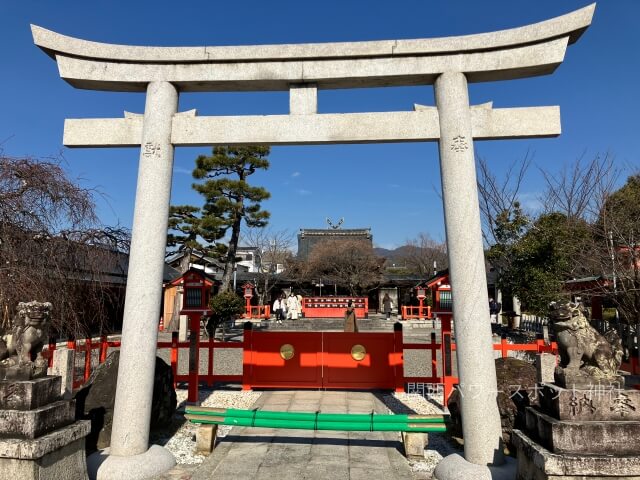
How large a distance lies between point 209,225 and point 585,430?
59.2 ft

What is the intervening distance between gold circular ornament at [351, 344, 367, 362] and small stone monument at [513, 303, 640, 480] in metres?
4.62

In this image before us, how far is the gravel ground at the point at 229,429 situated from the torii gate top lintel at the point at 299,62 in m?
4.57

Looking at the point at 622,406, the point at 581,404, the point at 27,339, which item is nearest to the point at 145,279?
the point at 27,339

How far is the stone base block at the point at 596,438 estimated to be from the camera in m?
3.35

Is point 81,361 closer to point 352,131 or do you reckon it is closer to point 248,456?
point 248,456

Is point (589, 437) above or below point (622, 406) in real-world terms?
below

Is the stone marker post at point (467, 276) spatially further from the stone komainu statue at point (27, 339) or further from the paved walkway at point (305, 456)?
the stone komainu statue at point (27, 339)

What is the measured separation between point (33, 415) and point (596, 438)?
4.60 meters

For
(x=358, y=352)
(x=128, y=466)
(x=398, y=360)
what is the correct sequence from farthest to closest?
(x=358, y=352) < (x=398, y=360) < (x=128, y=466)

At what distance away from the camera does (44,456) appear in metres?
3.51

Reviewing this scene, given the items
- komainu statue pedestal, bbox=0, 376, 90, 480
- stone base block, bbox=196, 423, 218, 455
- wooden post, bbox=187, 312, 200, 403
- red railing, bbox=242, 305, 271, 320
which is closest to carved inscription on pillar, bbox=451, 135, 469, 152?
stone base block, bbox=196, 423, 218, 455

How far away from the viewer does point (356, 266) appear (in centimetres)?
3322

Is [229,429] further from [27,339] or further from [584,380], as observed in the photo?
[584,380]

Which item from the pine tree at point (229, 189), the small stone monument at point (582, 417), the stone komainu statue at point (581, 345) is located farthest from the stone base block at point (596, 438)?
the pine tree at point (229, 189)
